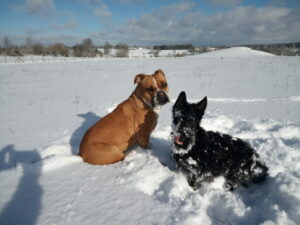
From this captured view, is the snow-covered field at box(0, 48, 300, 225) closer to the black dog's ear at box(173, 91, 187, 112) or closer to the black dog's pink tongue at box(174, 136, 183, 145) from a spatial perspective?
the black dog's pink tongue at box(174, 136, 183, 145)

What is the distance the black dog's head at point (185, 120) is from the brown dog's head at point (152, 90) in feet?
2.66

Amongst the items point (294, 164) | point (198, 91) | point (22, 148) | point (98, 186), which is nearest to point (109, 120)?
point (98, 186)

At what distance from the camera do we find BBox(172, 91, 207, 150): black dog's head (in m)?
3.22

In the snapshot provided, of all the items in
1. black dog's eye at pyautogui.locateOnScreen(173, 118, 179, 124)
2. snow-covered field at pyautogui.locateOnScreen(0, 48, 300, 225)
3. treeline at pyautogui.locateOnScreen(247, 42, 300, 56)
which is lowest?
Answer: snow-covered field at pyautogui.locateOnScreen(0, 48, 300, 225)

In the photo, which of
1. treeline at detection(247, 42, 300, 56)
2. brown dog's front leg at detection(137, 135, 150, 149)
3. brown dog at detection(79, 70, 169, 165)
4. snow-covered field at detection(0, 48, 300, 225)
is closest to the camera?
snow-covered field at detection(0, 48, 300, 225)

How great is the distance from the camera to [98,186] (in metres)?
3.10

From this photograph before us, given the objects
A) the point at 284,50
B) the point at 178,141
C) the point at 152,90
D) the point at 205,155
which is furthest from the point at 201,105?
the point at 284,50

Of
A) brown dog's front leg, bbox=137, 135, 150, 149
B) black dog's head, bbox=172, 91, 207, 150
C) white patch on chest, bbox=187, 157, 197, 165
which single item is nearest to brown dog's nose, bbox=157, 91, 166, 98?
black dog's head, bbox=172, 91, 207, 150

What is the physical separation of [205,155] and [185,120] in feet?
2.37

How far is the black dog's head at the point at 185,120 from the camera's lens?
127 inches

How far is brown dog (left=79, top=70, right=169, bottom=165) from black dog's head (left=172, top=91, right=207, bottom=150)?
0.89 metres

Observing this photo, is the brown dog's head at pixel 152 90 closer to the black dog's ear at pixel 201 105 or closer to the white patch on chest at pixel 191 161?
the black dog's ear at pixel 201 105

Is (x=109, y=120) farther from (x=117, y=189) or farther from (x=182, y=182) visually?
(x=182, y=182)

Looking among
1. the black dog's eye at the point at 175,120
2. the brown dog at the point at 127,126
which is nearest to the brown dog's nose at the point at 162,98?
the brown dog at the point at 127,126
